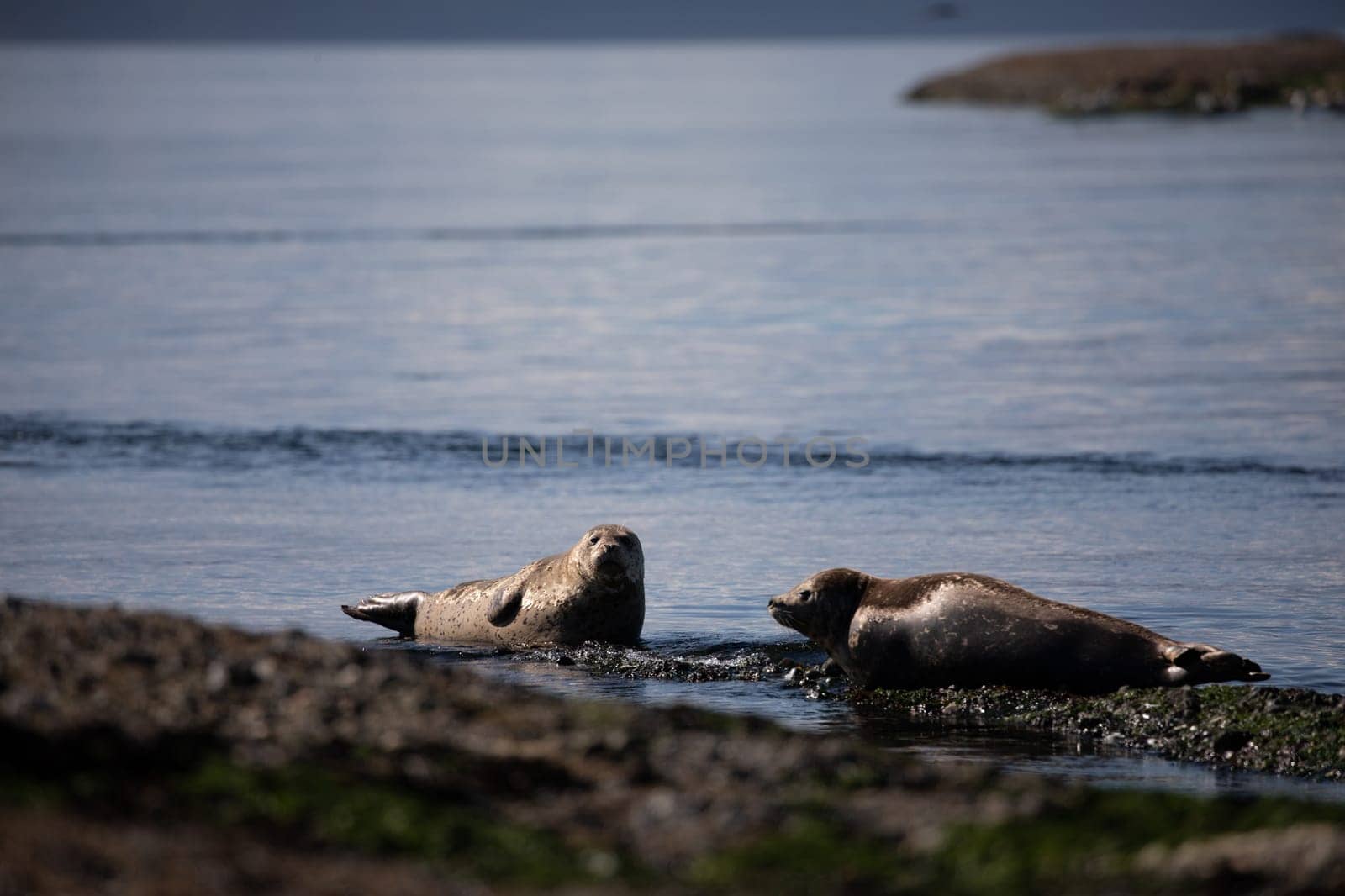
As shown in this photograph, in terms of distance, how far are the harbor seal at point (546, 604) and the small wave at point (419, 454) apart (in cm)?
518

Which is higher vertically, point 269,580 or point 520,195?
point 520,195

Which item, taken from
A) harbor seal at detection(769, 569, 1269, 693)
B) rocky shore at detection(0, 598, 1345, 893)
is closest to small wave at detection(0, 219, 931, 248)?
harbor seal at detection(769, 569, 1269, 693)

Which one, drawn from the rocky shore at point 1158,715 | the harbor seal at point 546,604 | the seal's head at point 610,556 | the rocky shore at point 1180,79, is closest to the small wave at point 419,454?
the harbor seal at point 546,604

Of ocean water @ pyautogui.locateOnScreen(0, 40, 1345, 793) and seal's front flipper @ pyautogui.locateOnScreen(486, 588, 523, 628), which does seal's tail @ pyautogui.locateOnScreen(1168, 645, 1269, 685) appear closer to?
ocean water @ pyautogui.locateOnScreen(0, 40, 1345, 793)

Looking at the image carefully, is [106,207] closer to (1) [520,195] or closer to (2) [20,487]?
(1) [520,195]

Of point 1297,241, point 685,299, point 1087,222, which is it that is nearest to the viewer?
point 685,299

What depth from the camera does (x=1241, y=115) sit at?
76.6 m

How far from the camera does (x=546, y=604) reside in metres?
12.8

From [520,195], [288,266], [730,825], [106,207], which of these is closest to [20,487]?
[730,825]

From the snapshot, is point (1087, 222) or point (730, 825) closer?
point (730, 825)

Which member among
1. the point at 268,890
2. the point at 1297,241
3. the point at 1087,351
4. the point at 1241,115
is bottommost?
the point at 268,890

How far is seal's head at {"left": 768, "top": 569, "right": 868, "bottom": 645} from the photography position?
1151 cm

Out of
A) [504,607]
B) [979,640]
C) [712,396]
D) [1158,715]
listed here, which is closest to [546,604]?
[504,607]

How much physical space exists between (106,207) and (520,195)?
11101mm
